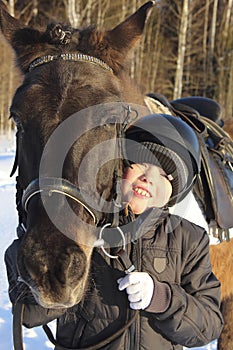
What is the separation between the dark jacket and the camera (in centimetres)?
177

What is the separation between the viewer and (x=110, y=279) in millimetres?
1834

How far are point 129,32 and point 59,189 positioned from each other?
1.02 meters

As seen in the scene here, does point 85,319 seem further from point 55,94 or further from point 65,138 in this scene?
point 55,94

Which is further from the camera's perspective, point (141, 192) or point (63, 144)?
point (141, 192)

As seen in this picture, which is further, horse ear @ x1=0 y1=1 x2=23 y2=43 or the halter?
horse ear @ x1=0 y1=1 x2=23 y2=43

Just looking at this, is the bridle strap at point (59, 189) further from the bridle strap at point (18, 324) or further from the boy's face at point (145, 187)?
the bridle strap at point (18, 324)

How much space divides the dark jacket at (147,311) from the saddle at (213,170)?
0.79 meters

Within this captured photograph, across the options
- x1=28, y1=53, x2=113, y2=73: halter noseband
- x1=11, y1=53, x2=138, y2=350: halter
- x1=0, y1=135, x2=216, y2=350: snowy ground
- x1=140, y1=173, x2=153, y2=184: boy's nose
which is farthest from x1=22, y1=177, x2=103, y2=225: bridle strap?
x1=0, y1=135, x2=216, y2=350: snowy ground

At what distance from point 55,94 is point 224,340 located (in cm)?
256

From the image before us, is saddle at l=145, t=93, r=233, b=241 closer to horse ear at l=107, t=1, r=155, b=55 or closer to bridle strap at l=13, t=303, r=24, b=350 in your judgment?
horse ear at l=107, t=1, r=155, b=55

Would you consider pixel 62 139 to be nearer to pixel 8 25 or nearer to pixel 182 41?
pixel 8 25

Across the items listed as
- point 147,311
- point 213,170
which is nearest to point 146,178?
point 147,311

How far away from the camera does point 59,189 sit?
154cm

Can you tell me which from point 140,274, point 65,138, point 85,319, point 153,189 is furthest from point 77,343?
point 65,138
